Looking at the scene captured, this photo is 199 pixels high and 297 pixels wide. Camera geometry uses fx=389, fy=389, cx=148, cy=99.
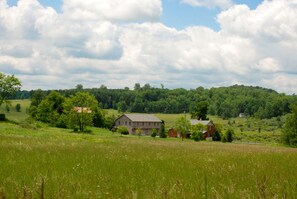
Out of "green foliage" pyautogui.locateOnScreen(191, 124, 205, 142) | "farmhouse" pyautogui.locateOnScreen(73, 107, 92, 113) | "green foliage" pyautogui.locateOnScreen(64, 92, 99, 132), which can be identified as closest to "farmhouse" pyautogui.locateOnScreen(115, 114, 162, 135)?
"green foliage" pyautogui.locateOnScreen(191, 124, 205, 142)

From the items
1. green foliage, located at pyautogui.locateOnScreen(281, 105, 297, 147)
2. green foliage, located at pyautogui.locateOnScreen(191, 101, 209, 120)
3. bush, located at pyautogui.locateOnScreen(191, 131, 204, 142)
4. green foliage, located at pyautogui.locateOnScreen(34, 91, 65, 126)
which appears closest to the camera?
green foliage, located at pyautogui.locateOnScreen(281, 105, 297, 147)

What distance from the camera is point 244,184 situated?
8.27 m

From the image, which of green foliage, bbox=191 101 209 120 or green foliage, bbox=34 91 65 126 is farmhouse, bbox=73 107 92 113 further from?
green foliage, bbox=191 101 209 120

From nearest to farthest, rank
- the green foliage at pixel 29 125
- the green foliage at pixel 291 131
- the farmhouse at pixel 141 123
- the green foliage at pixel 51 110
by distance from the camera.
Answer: the green foliage at pixel 29 125 → the green foliage at pixel 291 131 → the green foliage at pixel 51 110 → the farmhouse at pixel 141 123

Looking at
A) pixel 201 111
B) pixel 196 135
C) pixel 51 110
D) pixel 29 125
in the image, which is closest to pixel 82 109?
pixel 51 110

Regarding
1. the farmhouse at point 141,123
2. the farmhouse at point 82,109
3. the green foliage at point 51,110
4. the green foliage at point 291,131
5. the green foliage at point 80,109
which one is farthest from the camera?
the farmhouse at point 141,123

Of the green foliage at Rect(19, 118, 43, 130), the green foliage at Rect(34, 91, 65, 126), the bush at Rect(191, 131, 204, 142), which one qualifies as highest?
the green foliage at Rect(34, 91, 65, 126)

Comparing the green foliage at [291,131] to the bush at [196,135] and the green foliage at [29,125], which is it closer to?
the bush at [196,135]

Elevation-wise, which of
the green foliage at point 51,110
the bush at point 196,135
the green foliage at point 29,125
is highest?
the green foliage at point 51,110

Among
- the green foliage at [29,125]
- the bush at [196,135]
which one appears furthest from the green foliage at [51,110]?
the bush at [196,135]

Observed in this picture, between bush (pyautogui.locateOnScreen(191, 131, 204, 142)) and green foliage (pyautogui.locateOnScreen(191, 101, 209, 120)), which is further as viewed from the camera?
green foliage (pyautogui.locateOnScreen(191, 101, 209, 120))

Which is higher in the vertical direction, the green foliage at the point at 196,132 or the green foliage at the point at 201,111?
the green foliage at the point at 201,111

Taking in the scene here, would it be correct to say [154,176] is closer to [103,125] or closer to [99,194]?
[99,194]

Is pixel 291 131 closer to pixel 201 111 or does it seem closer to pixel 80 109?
pixel 80 109
